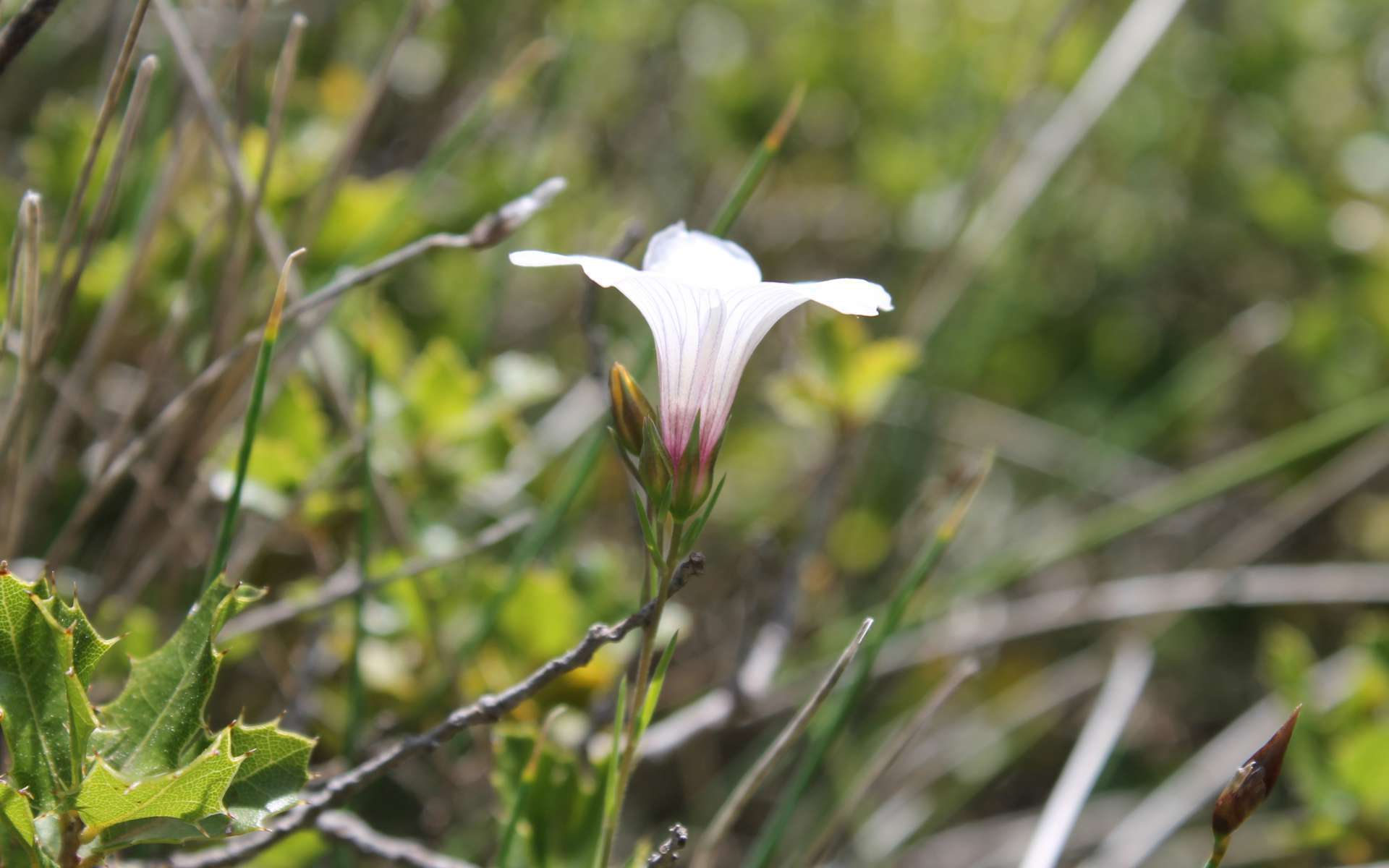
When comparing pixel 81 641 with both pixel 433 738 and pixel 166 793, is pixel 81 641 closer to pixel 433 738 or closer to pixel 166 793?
pixel 166 793

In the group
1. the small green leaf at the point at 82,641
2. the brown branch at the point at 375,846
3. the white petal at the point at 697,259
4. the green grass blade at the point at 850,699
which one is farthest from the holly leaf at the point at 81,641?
the green grass blade at the point at 850,699

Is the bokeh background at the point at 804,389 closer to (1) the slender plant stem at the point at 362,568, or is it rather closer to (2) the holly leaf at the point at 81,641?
(1) the slender plant stem at the point at 362,568

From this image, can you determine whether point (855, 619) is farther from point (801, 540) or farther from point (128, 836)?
point (128, 836)

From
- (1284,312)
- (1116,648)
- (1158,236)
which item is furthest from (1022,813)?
(1158,236)

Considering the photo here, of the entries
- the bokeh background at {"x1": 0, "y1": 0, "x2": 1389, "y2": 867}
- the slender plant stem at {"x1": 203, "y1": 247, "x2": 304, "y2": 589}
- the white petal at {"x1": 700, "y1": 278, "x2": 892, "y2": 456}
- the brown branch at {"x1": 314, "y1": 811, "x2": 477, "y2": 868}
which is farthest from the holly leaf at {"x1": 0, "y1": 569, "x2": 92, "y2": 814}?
the white petal at {"x1": 700, "y1": 278, "x2": 892, "y2": 456}

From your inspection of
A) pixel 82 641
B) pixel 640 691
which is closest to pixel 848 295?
pixel 640 691
